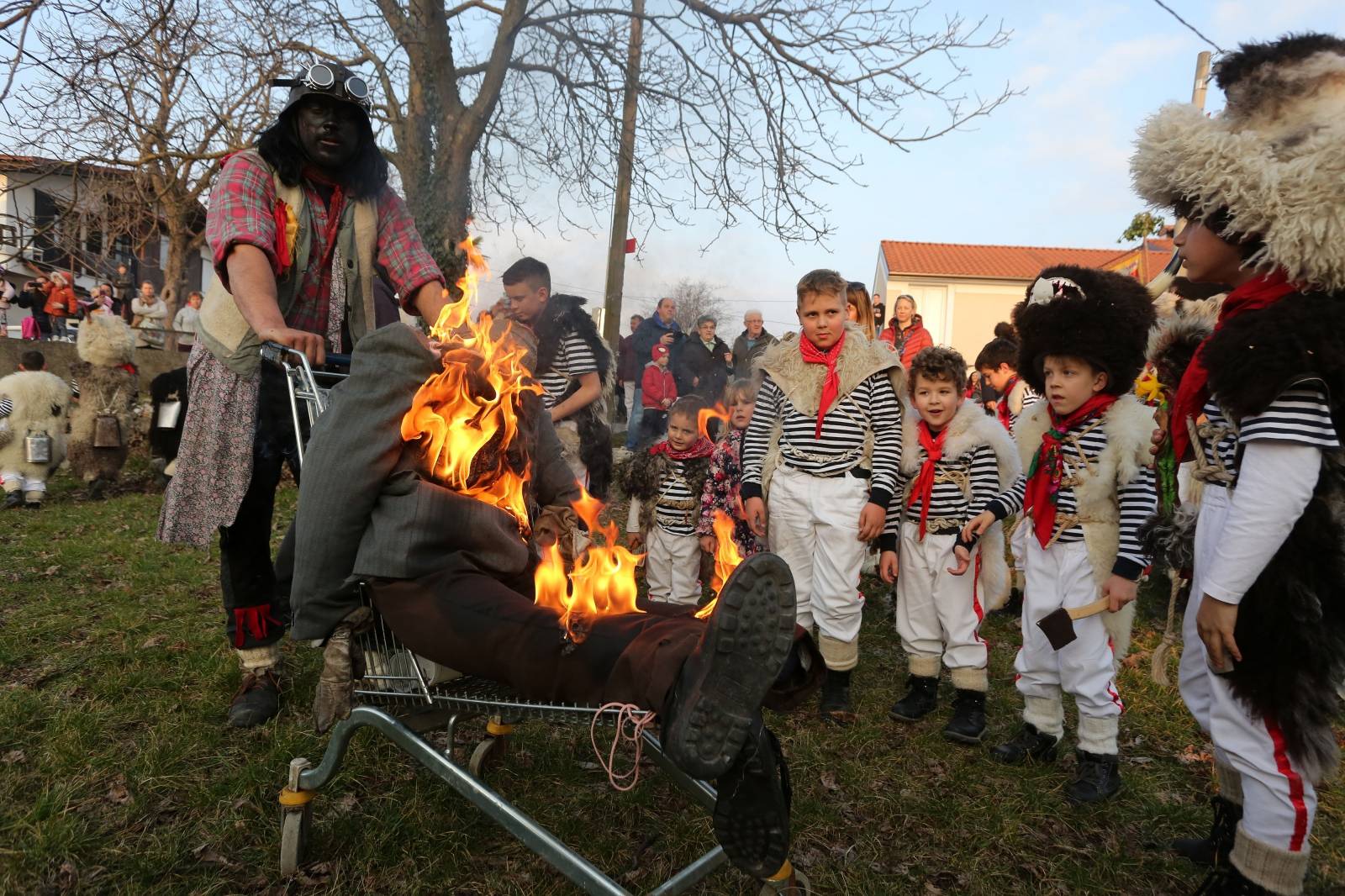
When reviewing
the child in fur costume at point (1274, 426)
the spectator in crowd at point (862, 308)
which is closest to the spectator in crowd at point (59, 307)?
the spectator in crowd at point (862, 308)

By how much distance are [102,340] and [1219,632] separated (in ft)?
36.9

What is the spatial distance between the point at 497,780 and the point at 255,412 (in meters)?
1.87

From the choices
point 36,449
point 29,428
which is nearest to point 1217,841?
point 36,449

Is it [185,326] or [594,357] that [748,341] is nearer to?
[594,357]

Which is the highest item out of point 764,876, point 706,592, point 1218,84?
point 1218,84

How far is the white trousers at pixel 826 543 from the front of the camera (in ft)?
13.6

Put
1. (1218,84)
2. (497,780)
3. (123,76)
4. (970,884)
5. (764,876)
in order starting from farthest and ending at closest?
1. (123,76)
2. (497,780)
3. (970,884)
4. (1218,84)
5. (764,876)

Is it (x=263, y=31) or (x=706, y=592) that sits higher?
(x=263, y=31)

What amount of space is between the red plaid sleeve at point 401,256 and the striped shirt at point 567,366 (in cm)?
168

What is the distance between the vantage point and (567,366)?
523 centimetres

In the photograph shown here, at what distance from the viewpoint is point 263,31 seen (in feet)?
23.7

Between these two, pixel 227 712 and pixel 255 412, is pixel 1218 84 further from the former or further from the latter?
pixel 227 712

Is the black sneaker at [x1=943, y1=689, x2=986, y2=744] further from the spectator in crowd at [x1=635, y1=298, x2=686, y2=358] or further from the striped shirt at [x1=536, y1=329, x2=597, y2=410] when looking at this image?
the spectator in crowd at [x1=635, y1=298, x2=686, y2=358]

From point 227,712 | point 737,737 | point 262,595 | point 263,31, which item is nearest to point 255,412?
point 262,595
